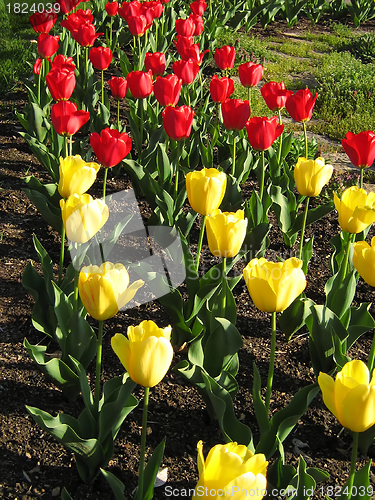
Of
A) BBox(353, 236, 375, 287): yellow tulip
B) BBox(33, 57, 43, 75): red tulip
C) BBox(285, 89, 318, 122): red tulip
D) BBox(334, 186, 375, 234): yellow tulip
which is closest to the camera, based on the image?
BBox(353, 236, 375, 287): yellow tulip

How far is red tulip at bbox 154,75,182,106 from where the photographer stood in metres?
2.92

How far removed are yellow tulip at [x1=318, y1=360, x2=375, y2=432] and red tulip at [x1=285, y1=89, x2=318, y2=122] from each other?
194cm

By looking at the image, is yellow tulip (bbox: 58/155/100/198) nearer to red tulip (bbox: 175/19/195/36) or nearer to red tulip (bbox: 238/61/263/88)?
red tulip (bbox: 238/61/263/88)

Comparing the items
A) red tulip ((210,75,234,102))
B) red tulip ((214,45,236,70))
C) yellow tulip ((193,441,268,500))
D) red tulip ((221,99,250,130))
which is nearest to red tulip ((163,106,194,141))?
red tulip ((221,99,250,130))

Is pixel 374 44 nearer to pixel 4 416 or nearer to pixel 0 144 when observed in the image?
pixel 0 144

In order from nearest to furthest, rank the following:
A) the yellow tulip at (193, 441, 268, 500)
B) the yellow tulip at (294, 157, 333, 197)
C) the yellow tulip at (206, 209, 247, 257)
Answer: the yellow tulip at (193, 441, 268, 500)
the yellow tulip at (206, 209, 247, 257)
the yellow tulip at (294, 157, 333, 197)

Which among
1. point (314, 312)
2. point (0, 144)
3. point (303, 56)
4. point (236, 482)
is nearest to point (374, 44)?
point (303, 56)

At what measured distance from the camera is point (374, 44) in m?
7.46

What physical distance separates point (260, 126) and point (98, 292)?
1448 mm

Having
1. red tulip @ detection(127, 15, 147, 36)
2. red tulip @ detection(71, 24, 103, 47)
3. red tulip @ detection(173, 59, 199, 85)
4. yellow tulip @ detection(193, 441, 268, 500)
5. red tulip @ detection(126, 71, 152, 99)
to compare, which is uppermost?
red tulip @ detection(127, 15, 147, 36)

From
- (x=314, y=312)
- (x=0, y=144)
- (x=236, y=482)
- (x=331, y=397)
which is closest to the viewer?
(x=236, y=482)

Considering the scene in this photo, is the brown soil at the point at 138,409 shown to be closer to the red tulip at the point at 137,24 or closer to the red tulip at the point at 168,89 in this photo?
the red tulip at the point at 168,89

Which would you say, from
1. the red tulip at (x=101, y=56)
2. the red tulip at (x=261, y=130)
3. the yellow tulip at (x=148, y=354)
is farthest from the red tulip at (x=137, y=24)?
the yellow tulip at (x=148, y=354)

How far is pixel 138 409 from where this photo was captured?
82.4 inches
